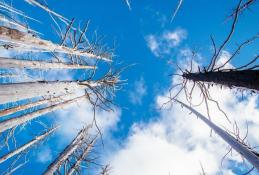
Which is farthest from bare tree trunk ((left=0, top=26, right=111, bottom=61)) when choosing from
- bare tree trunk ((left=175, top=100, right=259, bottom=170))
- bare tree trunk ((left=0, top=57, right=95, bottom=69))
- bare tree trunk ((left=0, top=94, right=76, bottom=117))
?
bare tree trunk ((left=175, top=100, right=259, bottom=170))

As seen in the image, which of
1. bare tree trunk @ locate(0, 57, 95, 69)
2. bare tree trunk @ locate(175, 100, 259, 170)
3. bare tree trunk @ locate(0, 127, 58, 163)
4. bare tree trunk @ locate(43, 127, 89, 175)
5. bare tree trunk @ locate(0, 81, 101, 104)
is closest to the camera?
bare tree trunk @ locate(175, 100, 259, 170)

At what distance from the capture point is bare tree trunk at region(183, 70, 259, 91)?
4844mm

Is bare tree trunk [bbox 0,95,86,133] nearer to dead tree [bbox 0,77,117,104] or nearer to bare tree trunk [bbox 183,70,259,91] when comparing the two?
dead tree [bbox 0,77,117,104]

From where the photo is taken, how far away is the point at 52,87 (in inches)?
248

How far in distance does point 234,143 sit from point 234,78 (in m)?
1.31

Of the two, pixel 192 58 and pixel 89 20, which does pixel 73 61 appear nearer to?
pixel 89 20

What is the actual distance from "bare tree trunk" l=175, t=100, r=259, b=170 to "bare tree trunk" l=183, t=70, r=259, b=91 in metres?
1.07

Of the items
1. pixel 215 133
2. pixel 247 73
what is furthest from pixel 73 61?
pixel 247 73

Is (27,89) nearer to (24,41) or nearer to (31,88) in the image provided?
(31,88)

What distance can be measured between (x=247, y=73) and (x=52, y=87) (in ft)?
13.6

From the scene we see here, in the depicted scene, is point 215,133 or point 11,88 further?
point 215,133

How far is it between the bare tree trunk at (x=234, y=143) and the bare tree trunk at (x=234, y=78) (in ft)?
3.52

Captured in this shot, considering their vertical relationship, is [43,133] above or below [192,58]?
below

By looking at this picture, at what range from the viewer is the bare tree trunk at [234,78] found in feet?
15.9
